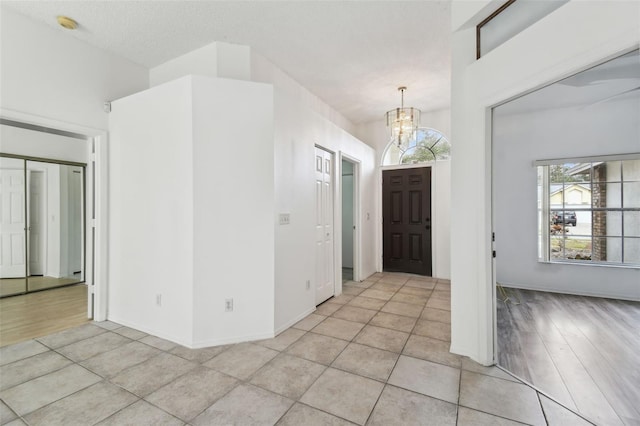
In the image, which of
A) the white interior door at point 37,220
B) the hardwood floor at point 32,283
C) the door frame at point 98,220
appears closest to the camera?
the door frame at point 98,220

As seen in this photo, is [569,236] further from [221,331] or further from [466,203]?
[221,331]

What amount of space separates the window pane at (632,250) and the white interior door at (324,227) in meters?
4.13

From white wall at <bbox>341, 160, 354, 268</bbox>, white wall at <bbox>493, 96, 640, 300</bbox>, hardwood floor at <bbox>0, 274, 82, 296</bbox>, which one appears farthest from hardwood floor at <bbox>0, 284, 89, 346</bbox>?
white wall at <bbox>493, 96, 640, 300</bbox>

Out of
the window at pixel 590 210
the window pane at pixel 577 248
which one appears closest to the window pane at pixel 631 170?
the window at pixel 590 210

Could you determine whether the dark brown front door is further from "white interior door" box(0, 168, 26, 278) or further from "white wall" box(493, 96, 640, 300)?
"white interior door" box(0, 168, 26, 278)

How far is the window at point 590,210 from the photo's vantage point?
156 inches

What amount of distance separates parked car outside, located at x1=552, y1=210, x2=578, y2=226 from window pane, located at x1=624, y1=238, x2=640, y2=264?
61 cm

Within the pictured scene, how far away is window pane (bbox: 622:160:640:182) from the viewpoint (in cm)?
391

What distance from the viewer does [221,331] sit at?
273 centimetres

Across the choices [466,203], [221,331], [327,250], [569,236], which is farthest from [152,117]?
[569,236]

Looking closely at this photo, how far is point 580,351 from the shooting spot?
2.54m

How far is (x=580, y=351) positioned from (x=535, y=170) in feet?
9.65

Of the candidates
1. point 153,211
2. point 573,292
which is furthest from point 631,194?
point 153,211

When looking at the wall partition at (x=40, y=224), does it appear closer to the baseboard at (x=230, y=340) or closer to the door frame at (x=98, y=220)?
the door frame at (x=98, y=220)
